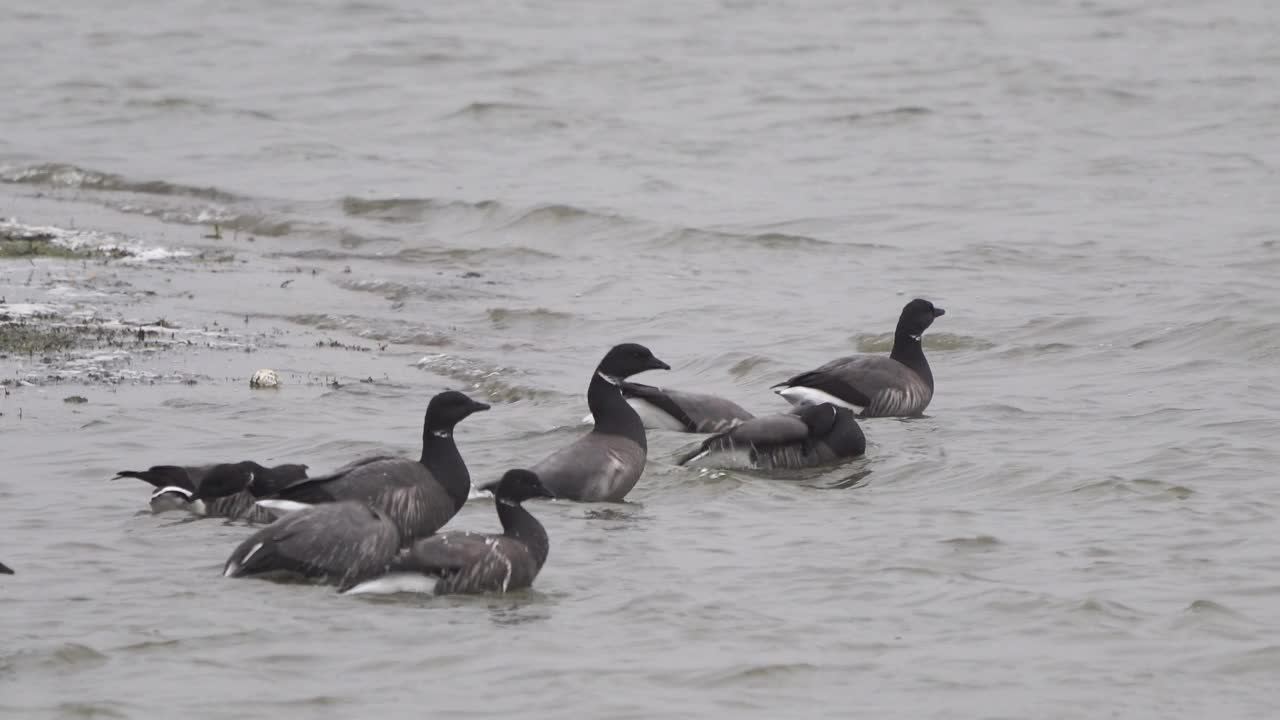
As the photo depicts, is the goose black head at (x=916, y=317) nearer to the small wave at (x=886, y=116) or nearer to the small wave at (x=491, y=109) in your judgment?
the small wave at (x=886, y=116)

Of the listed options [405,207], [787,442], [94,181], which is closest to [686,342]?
[787,442]

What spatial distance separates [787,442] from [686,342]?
473 centimetres

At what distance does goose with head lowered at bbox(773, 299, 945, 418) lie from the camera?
13.8 meters

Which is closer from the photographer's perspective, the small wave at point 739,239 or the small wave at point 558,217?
the small wave at point 739,239

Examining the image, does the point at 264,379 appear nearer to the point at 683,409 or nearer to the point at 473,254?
the point at 683,409

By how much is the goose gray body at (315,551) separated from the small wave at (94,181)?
16086mm

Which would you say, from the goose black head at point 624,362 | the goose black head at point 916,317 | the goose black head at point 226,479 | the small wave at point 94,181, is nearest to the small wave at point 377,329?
the goose black head at point 916,317

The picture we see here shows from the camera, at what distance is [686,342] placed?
16.8 meters

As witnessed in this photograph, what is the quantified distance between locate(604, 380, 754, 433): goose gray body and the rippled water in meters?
0.16

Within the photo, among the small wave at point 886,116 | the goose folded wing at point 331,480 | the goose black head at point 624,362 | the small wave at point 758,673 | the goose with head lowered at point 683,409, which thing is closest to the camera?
the small wave at point 758,673

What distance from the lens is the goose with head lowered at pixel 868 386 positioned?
1382cm

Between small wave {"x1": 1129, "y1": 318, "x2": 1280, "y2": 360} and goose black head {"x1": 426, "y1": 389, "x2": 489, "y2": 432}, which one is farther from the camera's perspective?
small wave {"x1": 1129, "y1": 318, "x2": 1280, "y2": 360}

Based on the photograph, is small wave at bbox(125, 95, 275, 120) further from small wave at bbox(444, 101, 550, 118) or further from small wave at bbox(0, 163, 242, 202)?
small wave at bbox(0, 163, 242, 202)

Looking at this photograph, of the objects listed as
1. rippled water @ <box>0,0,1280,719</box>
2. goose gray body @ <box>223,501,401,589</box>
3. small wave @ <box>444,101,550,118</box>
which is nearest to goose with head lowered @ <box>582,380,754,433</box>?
rippled water @ <box>0,0,1280,719</box>
